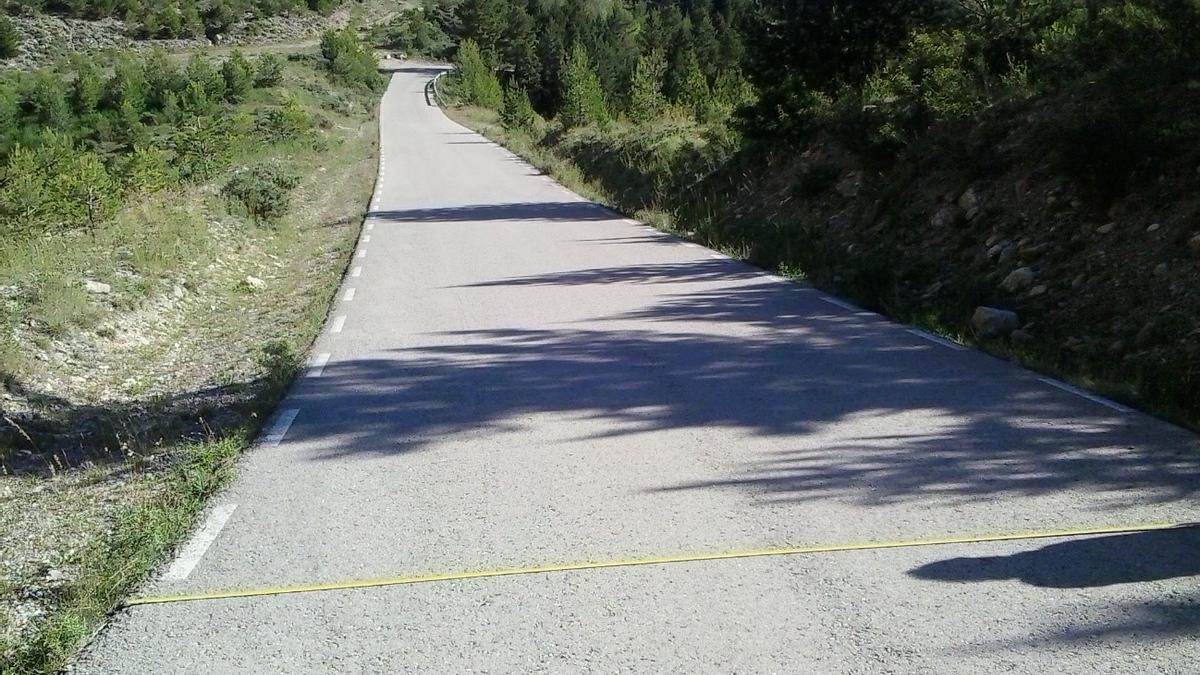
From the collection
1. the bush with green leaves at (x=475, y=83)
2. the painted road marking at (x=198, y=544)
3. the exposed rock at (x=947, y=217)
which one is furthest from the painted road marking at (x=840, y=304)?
the bush with green leaves at (x=475, y=83)

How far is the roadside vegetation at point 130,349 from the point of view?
5.40m

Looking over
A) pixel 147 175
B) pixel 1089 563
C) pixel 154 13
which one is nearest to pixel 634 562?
pixel 1089 563

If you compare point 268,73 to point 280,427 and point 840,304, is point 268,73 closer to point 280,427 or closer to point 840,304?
point 840,304

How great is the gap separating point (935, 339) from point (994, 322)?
2.33 ft

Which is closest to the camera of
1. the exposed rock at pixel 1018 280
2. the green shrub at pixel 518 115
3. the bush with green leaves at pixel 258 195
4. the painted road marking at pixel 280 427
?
the painted road marking at pixel 280 427

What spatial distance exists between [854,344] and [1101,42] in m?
6.66

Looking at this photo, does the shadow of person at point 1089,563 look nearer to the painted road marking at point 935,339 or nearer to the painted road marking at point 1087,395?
the painted road marking at point 1087,395

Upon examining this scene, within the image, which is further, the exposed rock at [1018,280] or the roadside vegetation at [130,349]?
the exposed rock at [1018,280]

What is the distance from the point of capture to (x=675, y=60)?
8238 cm

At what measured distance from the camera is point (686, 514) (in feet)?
18.1

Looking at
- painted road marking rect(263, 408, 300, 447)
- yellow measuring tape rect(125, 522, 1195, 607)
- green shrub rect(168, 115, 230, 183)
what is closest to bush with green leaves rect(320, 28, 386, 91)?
green shrub rect(168, 115, 230, 183)

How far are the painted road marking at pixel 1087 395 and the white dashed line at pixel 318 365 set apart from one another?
565 cm

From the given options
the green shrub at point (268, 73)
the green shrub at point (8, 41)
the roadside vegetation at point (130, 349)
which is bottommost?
the roadside vegetation at point (130, 349)

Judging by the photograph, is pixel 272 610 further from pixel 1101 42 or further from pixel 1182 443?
Answer: pixel 1101 42
